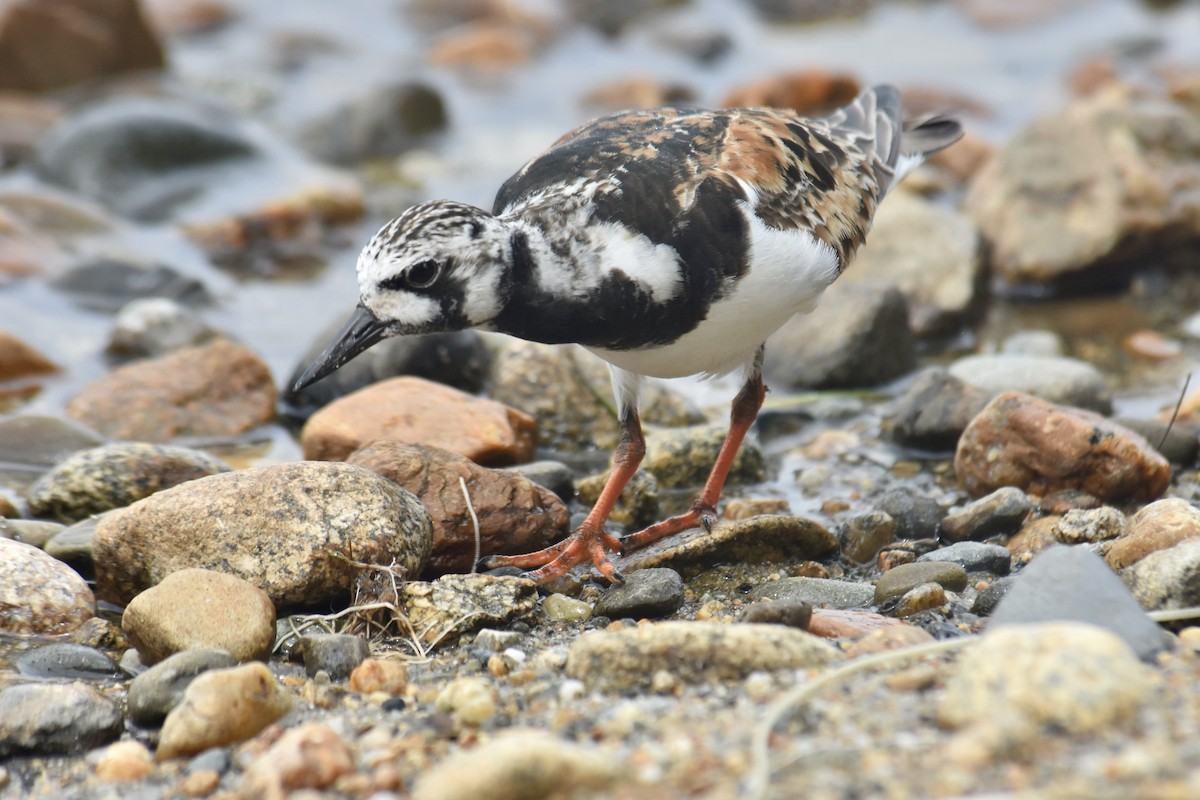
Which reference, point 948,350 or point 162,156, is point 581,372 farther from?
point 162,156

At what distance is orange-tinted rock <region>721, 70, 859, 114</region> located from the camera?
37.9 ft

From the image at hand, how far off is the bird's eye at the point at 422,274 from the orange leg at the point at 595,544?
123cm

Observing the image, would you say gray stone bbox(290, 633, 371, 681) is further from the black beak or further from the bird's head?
the bird's head

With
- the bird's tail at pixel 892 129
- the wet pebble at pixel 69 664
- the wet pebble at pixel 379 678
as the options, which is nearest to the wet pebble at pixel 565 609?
the wet pebble at pixel 379 678

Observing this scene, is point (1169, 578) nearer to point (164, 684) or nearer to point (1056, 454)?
point (1056, 454)

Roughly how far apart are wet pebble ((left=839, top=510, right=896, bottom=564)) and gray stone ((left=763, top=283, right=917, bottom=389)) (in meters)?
1.93

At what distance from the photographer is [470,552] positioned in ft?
15.9

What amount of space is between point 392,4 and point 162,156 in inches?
258

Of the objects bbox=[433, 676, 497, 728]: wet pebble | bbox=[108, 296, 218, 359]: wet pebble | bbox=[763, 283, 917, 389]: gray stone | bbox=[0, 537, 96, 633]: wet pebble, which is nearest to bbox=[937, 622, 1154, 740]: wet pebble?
bbox=[433, 676, 497, 728]: wet pebble

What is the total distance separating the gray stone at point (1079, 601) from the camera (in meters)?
3.27

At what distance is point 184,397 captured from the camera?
21.5 ft

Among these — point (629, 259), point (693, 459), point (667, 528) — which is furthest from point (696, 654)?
point (693, 459)

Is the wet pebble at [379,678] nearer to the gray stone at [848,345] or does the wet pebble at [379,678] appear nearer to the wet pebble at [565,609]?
the wet pebble at [565,609]

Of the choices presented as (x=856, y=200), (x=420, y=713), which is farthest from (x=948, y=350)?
(x=420, y=713)
